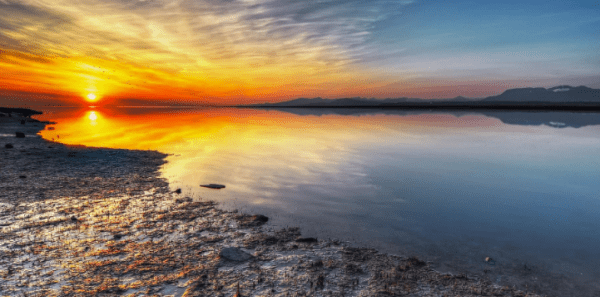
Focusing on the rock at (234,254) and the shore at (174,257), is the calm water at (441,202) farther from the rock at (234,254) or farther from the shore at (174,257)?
the rock at (234,254)

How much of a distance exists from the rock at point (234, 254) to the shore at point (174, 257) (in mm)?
30

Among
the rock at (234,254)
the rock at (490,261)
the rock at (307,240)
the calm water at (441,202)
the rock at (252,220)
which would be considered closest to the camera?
the rock at (234,254)

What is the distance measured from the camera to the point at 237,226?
38.8 ft

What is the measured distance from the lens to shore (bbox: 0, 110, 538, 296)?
24.7 feet

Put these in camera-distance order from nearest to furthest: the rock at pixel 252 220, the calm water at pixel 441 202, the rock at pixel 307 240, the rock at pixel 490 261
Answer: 1. the rock at pixel 490 261
2. the calm water at pixel 441 202
3. the rock at pixel 307 240
4. the rock at pixel 252 220

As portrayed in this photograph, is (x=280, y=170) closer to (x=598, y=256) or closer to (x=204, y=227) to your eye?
(x=204, y=227)

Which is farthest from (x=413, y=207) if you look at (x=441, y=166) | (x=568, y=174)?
(x=568, y=174)

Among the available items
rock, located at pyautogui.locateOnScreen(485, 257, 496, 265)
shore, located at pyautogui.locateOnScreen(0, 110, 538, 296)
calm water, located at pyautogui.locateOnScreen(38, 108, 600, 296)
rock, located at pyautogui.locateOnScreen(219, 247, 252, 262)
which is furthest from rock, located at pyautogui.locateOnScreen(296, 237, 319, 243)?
rock, located at pyautogui.locateOnScreen(485, 257, 496, 265)

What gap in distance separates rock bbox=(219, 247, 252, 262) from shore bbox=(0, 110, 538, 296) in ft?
0.10

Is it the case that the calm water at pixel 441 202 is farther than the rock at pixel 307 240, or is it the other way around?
the rock at pixel 307 240

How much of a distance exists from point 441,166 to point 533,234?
47.1 feet

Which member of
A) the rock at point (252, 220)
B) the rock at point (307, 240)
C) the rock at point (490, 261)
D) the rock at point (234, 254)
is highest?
the rock at point (234, 254)

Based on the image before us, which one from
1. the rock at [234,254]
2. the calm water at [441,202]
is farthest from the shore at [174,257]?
the calm water at [441,202]

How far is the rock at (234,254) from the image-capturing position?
29.5 feet
